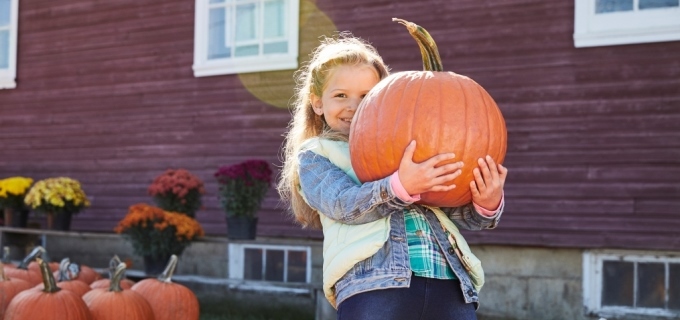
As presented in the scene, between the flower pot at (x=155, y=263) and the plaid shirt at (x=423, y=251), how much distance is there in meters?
5.21

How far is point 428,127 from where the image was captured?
2.35 meters

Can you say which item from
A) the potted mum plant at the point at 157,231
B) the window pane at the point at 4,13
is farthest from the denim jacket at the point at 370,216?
the window pane at the point at 4,13

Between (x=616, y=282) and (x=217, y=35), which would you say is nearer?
(x=616, y=282)

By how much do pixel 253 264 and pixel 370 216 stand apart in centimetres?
599

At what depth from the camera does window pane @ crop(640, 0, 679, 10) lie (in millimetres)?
6160

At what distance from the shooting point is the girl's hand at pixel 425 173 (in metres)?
2.25

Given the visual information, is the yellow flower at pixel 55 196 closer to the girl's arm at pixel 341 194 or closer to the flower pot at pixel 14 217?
the flower pot at pixel 14 217

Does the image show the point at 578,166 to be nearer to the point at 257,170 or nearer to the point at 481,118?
the point at 257,170

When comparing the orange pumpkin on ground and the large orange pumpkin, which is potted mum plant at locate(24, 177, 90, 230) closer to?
the orange pumpkin on ground

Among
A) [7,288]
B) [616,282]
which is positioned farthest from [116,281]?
[616,282]

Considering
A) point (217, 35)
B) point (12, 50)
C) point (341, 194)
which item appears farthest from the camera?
point (12, 50)

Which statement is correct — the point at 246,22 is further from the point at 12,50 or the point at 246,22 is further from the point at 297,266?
the point at 12,50

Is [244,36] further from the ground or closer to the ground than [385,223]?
further from the ground

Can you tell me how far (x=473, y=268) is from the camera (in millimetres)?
2463
